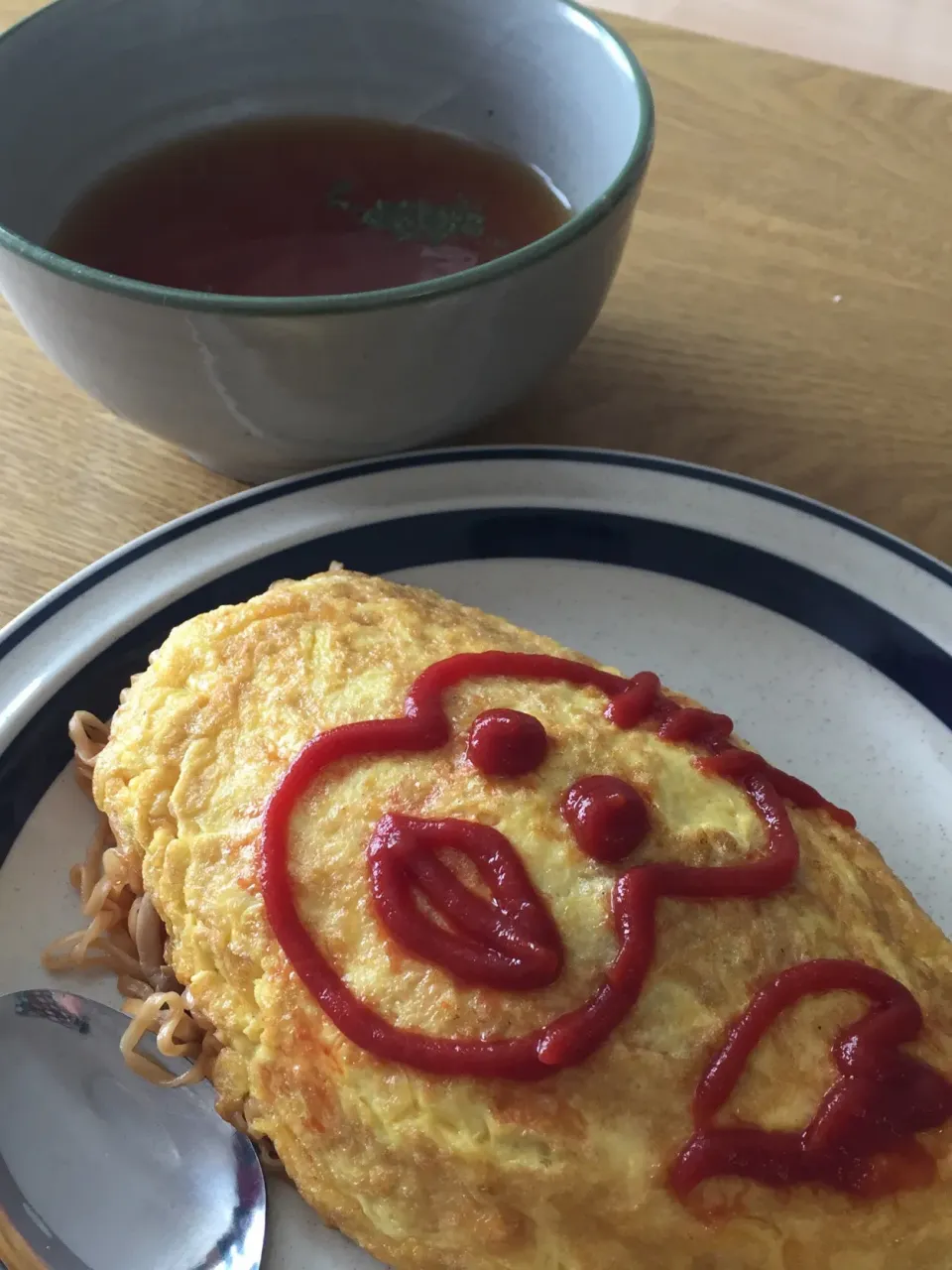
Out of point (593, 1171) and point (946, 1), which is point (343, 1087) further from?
point (946, 1)

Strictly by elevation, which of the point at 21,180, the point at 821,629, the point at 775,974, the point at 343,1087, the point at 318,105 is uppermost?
the point at 318,105

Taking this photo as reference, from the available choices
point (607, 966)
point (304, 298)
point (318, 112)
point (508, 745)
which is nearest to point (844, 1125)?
point (607, 966)

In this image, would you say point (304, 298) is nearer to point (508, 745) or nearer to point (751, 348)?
point (508, 745)

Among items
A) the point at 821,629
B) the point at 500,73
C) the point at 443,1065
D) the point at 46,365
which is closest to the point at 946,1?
the point at 500,73

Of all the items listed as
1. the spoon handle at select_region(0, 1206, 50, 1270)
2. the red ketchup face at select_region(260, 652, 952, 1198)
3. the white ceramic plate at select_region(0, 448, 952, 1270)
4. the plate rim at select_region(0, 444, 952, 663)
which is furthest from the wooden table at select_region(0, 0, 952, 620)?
the spoon handle at select_region(0, 1206, 50, 1270)

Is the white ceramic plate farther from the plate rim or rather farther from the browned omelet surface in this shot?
the browned omelet surface

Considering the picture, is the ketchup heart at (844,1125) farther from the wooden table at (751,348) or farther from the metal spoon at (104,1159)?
the wooden table at (751,348)

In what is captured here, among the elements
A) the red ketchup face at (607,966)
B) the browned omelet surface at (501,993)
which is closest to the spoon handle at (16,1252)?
the browned omelet surface at (501,993)
